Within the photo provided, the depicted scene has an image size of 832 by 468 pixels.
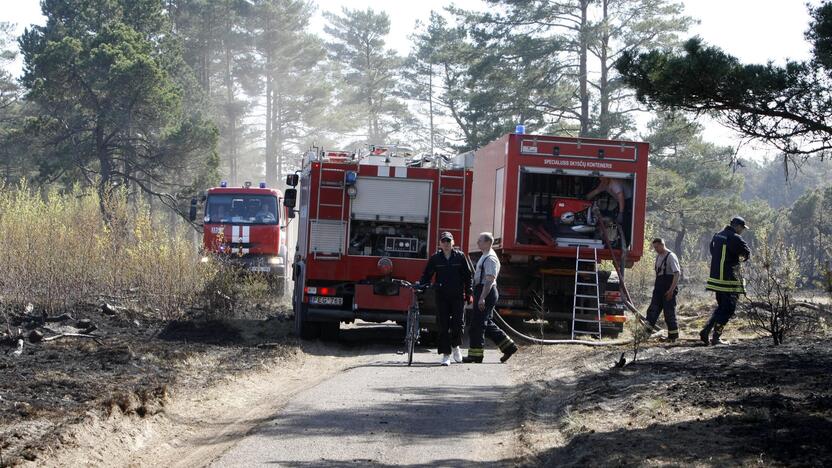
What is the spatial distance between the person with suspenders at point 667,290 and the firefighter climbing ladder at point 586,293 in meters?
2.17

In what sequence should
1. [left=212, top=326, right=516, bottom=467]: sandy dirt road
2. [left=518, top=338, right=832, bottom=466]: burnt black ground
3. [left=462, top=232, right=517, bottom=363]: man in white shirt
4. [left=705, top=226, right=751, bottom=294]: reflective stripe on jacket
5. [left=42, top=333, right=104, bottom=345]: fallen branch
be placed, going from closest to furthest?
[left=518, top=338, right=832, bottom=466]: burnt black ground
[left=212, top=326, right=516, bottom=467]: sandy dirt road
[left=462, top=232, right=517, bottom=363]: man in white shirt
[left=42, top=333, right=104, bottom=345]: fallen branch
[left=705, top=226, right=751, bottom=294]: reflective stripe on jacket

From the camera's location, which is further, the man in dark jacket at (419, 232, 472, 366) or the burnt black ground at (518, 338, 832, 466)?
the man in dark jacket at (419, 232, 472, 366)

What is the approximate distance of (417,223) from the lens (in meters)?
18.5

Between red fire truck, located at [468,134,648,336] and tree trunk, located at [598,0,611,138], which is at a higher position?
tree trunk, located at [598,0,611,138]

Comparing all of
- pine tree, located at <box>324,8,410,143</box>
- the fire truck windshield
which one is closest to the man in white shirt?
the fire truck windshield

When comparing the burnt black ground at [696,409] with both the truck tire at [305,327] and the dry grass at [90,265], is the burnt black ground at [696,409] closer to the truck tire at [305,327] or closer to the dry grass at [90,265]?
the truck tire at [305,327]

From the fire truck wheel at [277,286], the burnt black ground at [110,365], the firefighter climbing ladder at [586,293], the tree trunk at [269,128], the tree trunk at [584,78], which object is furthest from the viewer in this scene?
the tree trunk at [269,128]

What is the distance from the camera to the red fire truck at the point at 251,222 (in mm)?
26625

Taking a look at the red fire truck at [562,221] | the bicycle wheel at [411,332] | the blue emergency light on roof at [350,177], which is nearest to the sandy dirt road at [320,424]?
the bicycle wheel at [411,332]

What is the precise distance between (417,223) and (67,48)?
23697 mm

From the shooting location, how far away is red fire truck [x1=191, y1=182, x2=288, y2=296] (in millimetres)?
26625

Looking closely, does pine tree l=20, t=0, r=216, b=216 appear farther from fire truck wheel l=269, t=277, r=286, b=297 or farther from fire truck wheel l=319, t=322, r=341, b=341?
fire truck wheel l=319, t=322, r=341, b=341

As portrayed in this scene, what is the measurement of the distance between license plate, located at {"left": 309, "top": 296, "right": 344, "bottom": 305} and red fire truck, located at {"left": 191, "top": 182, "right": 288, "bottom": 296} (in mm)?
8557

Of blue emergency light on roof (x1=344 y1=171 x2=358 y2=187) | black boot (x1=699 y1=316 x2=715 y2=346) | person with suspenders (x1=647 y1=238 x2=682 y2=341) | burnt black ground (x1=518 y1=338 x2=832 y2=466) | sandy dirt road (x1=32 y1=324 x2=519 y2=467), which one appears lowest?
sandy dirt road (x1=32 y1=324 x2=519 y2=467)
